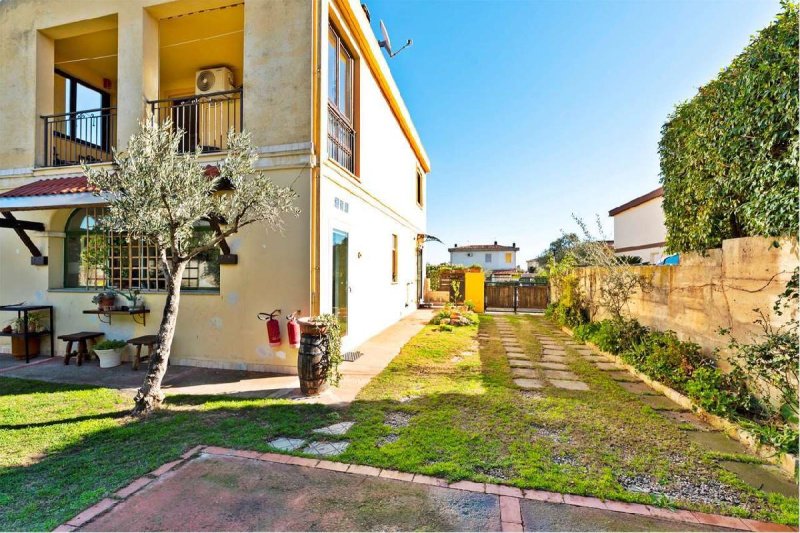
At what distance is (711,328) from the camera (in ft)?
Result: 15.9

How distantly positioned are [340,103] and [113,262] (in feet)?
18.5

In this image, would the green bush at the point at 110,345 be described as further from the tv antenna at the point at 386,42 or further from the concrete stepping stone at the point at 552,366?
the tv antenna at the point at 386,42

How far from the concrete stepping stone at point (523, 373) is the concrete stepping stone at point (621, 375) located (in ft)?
3.99

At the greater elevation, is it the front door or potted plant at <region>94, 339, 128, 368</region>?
the front door

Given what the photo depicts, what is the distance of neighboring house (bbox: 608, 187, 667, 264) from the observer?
16234 millimetres

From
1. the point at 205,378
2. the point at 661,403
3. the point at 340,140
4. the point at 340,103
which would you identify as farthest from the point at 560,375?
the point at 340,103

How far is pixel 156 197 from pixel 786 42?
6.58 metres

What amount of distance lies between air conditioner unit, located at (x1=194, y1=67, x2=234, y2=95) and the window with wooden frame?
3.05 meters

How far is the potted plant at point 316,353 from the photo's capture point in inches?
201

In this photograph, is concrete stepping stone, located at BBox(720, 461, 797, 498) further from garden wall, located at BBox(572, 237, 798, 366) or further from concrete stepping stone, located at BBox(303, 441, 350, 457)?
concrete stepping stone, located at BBox(303, 441, 350, 457)

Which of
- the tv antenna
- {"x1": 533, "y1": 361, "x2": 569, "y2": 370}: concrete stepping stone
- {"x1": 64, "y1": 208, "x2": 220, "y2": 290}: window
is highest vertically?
the tv antenna

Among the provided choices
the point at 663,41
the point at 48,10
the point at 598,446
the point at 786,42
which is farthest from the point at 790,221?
the point at 48,10

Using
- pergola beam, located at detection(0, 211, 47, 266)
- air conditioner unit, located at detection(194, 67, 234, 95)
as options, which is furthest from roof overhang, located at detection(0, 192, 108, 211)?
air conditioner unit, located at detection(194, 67, 234, 95)

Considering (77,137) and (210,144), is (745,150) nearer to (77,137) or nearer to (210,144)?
(210,144)
